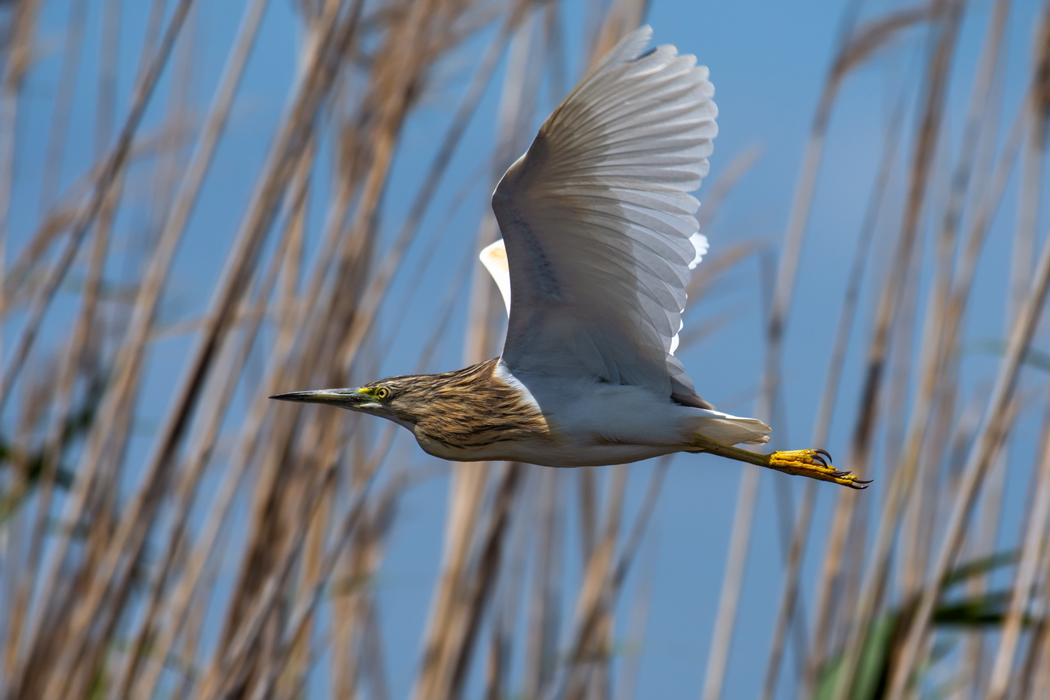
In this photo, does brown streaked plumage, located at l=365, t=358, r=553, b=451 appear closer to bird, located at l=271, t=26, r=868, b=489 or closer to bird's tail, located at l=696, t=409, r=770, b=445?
bird, located at l=271, t=26, r=868, b=489

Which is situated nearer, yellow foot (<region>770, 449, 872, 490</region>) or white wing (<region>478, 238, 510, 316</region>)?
yellow foot (<region>770, 449, 872, 490</region>)

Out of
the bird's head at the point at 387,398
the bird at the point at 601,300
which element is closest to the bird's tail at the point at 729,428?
the bird at the point at 601,300

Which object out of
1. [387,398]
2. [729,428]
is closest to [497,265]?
[387,398]

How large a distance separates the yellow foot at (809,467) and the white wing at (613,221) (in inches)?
2.9

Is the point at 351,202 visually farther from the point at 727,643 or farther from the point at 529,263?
the point at 727,643

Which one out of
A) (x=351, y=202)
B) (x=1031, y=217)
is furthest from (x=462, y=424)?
(x=1031, y=217)

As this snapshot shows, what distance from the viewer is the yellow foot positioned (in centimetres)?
73

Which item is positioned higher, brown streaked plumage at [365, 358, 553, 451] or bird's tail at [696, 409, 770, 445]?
bird's tail at [696, 409, 770, 445]

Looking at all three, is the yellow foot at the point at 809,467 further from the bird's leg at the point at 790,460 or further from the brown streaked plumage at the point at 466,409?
the brown streaked plumage at the point at 466,409

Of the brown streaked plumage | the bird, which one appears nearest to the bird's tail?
the bird

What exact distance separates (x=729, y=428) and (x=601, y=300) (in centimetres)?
13

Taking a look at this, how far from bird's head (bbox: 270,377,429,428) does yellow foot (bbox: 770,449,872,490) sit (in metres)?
0.27

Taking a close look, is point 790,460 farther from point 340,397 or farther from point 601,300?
point 340,397

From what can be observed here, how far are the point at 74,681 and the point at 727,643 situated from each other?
0.91 metres
